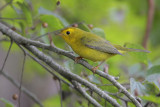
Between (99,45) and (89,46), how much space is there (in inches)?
5.8

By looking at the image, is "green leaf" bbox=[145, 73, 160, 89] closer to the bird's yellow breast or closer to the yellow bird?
the yellow bird

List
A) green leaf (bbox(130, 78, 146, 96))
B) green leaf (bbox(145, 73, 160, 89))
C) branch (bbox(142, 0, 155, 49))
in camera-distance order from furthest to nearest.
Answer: branch (bbox(142, 0, 155, 49)) < green leaf (bbox(145, 73, 160, 89)) < green leaf (bbox(130, 78, 146, 96))

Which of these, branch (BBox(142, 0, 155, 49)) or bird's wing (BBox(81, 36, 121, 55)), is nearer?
bird's wing (BBox(81, 36, 121, 55))

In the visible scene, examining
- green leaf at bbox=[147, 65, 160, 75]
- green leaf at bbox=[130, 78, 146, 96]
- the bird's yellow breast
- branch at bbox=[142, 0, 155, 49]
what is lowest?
green leaf at bbox=[130, 78, 146, 96]

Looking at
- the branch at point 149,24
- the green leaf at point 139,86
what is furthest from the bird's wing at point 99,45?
the branch at point 149,24

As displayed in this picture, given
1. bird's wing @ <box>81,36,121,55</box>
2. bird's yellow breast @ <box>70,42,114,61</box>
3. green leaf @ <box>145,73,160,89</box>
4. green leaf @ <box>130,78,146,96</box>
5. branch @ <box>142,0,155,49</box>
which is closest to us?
green leaf @ <box>130,78,146,96</box>

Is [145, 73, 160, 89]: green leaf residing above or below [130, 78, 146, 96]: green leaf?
above

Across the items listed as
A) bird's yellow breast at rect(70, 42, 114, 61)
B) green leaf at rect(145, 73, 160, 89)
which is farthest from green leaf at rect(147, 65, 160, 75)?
bird's yellow breast at rect(70, 42, 114, 61)

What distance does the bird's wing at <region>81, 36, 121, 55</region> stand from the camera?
141 inches

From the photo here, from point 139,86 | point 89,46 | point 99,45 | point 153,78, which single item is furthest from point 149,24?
point 139,86

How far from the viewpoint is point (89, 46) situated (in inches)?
141

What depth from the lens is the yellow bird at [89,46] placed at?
3.48 m

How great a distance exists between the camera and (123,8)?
6.27 metres

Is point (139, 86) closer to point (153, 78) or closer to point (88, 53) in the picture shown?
point (153, 78)
